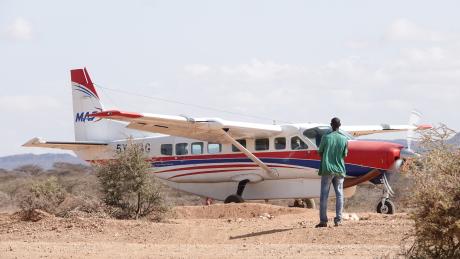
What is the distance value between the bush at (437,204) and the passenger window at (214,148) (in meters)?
16.1

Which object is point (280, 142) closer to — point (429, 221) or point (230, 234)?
point (230, 234)

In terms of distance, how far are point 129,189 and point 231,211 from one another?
3627 millimetres

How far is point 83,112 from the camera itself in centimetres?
3139

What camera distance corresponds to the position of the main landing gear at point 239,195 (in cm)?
2638

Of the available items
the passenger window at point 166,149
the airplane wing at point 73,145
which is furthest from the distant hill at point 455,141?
the airplane wing at point 73,145

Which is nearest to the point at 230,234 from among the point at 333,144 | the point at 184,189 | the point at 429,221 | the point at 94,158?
the point at 333,144

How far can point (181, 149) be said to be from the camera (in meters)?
28.0

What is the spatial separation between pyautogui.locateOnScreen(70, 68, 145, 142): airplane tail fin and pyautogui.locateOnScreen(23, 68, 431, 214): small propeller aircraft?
82 centimetres

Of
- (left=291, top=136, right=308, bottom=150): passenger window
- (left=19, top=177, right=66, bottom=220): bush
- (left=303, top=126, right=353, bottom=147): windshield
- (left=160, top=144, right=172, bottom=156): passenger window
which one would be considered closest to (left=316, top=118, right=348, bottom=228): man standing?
(left=19, top=177, right=66, bottom=220): bush

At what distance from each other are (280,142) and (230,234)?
10291mm

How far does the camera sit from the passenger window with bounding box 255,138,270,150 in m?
26.6

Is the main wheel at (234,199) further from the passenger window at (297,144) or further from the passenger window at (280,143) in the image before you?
the passenger window at (297,144)

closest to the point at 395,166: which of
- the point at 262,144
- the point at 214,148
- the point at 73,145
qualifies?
the point at 262,144

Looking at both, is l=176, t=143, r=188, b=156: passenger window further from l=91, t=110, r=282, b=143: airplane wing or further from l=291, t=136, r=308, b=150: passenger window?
l=291, t=136, r=308, b=150: passenger window
